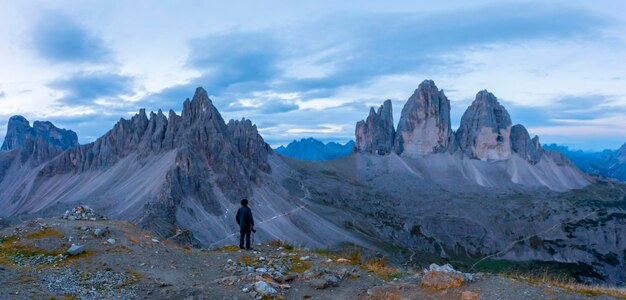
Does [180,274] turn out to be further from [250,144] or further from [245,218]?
[250,144]

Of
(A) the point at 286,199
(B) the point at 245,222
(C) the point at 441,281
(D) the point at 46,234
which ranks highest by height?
(B) the point at 245,222

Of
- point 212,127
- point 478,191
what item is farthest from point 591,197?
point 212,127

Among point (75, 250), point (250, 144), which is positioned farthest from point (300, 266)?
point (250, 144)

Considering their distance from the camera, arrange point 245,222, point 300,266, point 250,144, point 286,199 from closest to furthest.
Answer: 1. point 300,266
2. point 245,222
3. point 286,199
4. point 250,144

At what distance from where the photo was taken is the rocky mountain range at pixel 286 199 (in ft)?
347

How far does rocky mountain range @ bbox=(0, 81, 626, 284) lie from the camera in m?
106

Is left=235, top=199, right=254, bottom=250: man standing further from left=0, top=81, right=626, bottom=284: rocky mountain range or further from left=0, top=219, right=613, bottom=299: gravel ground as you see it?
left=0, top=81, right=626, bottom=284: rocky mountain range

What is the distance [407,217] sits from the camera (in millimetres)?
151750

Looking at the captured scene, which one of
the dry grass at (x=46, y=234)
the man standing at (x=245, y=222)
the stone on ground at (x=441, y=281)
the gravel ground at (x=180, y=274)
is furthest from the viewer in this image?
the man standing at (x=245, y=222)

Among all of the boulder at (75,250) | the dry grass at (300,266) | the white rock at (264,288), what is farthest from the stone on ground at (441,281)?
the boulder at (75,250)

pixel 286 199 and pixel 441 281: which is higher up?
pixel 441 281

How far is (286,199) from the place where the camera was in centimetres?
12644

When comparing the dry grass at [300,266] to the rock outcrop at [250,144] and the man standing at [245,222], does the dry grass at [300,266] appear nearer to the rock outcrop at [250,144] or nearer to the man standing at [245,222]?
the man standing at [245,222]

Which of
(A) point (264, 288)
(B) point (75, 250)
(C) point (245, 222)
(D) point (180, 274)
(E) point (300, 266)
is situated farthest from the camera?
(C) point (245, 222)
